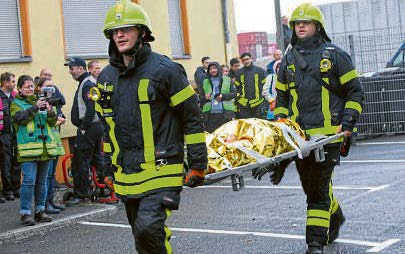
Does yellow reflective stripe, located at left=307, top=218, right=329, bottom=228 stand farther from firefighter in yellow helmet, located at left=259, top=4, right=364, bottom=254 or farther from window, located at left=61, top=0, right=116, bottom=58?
window, located at left=61, top=0, right=116, bottom=58

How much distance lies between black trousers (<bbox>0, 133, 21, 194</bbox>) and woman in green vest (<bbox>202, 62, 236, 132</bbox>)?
14.3 ft

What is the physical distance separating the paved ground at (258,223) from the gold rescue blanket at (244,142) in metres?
1.17

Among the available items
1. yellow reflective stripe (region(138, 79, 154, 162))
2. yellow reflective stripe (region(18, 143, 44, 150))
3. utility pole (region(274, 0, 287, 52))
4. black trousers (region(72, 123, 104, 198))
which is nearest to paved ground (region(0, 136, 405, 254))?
black trousers (region(72, 123, 104, 198))

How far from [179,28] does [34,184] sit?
8387mm

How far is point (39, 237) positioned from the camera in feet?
29.6

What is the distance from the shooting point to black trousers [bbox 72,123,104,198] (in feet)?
35.1

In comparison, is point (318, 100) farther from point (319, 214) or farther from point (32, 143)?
point (32, 143)

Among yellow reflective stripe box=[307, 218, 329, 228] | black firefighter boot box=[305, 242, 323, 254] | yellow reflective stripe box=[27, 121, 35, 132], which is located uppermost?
yellow reflective stripe box=[27, 121, 35, 132]

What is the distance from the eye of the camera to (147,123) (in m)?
5.36

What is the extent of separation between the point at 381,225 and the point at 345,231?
0.41 meters

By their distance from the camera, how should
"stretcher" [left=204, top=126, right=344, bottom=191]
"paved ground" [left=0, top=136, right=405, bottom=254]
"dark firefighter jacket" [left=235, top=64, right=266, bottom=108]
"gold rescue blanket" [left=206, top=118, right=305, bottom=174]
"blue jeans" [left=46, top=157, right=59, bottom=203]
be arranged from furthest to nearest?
"dark firefighter jacket" [left=235, top=64, right=266, bottom=108] → "blue jeans" [left=46, top=157, right=59, bottom=203] → "paved ground" [left=0, top=136, right=405, bottom=254] → "gold rescue blanket" [left=206, top=118, right=305, bottom=174] → "stretcher" [left=204, top=126, right=344, bottom=191]

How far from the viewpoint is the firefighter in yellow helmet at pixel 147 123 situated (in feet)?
17.5

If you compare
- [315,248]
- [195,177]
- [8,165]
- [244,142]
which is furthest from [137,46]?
[8,165]

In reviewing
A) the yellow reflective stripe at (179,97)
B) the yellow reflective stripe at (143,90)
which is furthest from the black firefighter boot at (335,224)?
the yellow reflective stripe at (143,90)
